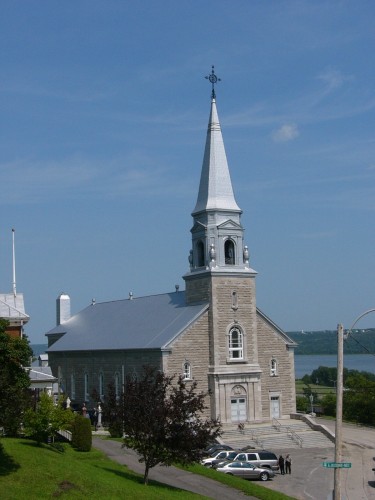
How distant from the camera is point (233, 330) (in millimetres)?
58156

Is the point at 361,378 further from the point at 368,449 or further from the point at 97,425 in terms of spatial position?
the point at 97,425

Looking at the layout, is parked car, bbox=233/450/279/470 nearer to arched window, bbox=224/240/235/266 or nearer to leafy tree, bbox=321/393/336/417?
arched window, bbox=224/240/235/266

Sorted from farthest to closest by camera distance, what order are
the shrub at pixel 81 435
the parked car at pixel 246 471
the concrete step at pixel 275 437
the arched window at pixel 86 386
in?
the arched window at pixel 86 386 < the concrete step at pixel 275 437 < the parked car at pixel 246 471 < the shrub at pixel 81 435

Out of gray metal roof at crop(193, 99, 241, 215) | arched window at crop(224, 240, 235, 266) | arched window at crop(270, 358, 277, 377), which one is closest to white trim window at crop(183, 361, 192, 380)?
arched window at crop(270, 358, 277, 377)

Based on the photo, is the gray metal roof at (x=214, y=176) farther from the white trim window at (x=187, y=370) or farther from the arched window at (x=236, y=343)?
the white trim window at (x=187, y=370)

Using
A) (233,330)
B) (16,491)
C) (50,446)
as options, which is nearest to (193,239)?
(233,330)

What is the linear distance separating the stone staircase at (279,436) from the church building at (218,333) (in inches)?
43.8

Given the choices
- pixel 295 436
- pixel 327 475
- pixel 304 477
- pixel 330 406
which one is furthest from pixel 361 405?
pixel 304 477

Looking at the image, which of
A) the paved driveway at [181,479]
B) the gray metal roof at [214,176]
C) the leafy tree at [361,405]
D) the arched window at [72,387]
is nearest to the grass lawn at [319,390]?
the leafy tree at [361,405]

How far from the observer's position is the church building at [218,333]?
56.7 metres

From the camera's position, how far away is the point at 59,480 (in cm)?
2864

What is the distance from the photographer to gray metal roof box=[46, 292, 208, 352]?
58.2m

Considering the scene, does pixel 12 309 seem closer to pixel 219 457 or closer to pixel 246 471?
pixel 219 457

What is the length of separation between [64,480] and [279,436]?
28.8 metres
